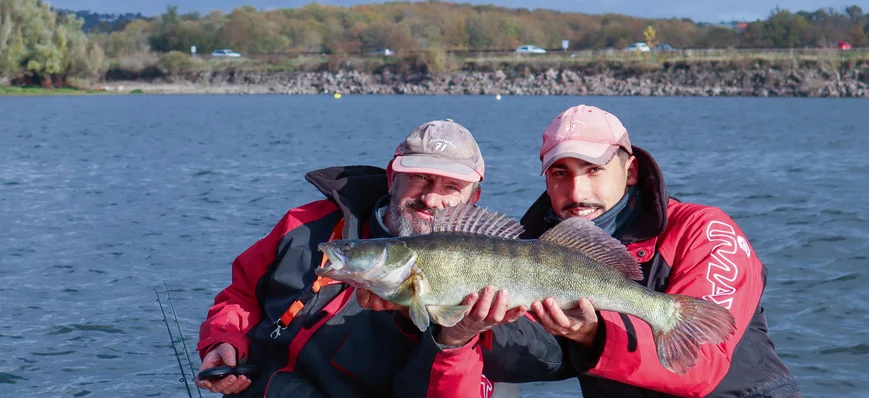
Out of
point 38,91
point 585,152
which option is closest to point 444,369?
point 585,152

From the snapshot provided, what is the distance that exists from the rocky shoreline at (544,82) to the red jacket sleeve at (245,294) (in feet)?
240

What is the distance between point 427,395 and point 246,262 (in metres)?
1.27

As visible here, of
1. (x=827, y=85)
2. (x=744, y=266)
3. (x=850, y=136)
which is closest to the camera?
(x=744, y=266)

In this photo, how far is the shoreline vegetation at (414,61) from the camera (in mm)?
75688

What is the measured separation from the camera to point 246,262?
15.0 feet

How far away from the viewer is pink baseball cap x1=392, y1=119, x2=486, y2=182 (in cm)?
429

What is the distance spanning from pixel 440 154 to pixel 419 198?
0.23m

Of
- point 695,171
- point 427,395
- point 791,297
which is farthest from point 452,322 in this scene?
point 695,171

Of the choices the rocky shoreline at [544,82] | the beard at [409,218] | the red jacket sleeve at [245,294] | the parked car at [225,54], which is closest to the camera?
the beard at [409,218]

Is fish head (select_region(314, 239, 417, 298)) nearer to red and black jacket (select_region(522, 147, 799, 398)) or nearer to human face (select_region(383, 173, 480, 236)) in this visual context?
red and black jacket (select_region(522, 147, 799, 398))

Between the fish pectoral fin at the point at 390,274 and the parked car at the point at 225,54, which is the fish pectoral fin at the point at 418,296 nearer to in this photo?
the fish pectoral fin at the point at 390,274

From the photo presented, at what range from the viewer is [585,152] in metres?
3.99

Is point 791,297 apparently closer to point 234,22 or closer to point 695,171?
point 695,171

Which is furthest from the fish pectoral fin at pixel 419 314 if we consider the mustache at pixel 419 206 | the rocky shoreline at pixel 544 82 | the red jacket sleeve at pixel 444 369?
the rocky shoreline at pixel 544 82
